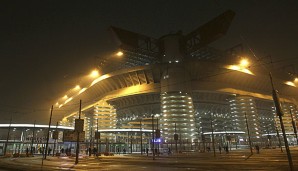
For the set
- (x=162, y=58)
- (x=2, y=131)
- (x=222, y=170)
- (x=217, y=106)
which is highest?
(x=162, y=58)

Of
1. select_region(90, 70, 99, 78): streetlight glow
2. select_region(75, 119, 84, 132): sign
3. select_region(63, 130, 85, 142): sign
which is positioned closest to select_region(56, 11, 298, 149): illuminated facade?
select_region(90, 70, 99, 78): streetlight glow

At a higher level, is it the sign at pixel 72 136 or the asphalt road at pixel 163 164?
the sign at pixel 72 136

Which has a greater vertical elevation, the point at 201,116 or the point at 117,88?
the point at 117,88

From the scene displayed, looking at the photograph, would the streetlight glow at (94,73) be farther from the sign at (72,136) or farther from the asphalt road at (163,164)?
the sign at (72,136)

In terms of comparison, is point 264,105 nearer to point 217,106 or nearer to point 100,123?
point 217,106

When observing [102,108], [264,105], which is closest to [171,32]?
[102,108]

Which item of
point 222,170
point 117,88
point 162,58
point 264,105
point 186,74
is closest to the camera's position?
point 222,170

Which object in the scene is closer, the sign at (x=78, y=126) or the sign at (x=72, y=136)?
the sign at (x=78, y=126)

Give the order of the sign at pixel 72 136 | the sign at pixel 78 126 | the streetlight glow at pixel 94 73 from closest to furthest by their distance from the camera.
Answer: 1. the sign at pixel 78 126
2. the sign at pixel 72 136
3. the streetlight glow at pixel 94 73

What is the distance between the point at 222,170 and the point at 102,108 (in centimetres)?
8804

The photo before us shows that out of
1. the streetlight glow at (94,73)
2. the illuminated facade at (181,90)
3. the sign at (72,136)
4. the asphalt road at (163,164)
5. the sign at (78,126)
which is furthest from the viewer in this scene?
the streetlight glow at (94,73)

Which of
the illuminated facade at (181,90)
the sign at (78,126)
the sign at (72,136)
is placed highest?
the illuminated facade at (181,90)

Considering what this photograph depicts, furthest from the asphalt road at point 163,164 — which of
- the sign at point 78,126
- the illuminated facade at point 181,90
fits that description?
the illuminated facade at point 181,90

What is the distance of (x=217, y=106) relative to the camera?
3824 inches
